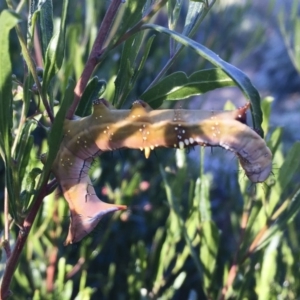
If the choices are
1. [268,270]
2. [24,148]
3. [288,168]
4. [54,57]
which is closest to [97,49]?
[54,57]

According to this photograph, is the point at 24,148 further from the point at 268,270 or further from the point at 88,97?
the point at 268,270

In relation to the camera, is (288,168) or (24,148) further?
(288,168)

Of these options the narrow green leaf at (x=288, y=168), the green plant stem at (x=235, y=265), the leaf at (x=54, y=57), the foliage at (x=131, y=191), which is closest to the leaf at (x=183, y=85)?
the foliage at (x=131, y=191)

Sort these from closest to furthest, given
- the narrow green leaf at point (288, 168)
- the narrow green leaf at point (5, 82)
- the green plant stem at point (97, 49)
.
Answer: the narrow green leaf at point (5, 82), the green plant stem at point (97, 49), the narrow green leaf at point (288, 168)

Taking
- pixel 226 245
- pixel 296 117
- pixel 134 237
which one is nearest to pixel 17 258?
pixel 134 237

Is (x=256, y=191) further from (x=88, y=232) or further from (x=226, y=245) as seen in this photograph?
(x=226, y=245)

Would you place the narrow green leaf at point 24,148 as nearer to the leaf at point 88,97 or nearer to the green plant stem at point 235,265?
the leaf at point 88,97

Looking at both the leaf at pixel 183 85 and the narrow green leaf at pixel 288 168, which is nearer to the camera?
the leaf at pixel 183 85
